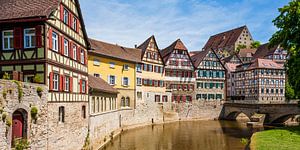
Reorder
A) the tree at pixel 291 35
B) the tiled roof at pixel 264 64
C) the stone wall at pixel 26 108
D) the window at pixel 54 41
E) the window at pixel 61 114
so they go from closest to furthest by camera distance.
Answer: the stone wall at pixel 26 108
the window at pixel 54 41
the window at pixel 61 114
the tree at pixel 291 35
the tiled roof at pixel 264 64

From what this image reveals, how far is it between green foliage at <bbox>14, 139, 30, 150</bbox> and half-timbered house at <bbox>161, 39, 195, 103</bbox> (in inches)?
1360

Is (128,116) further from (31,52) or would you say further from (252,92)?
(252,92)

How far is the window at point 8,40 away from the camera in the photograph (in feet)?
47.9

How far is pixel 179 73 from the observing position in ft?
158

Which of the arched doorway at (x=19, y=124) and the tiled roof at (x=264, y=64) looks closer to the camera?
the arched doorway at (x=19, y=124)

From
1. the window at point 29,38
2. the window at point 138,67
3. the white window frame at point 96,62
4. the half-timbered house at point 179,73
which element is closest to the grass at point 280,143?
the window at point 29,38

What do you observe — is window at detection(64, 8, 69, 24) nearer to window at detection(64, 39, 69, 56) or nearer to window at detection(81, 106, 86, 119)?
window at detection(64, 39, 69, 56)

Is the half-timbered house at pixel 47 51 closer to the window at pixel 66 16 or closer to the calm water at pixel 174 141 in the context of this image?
the window at pixel 66 16

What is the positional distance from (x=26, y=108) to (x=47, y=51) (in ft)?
11.2

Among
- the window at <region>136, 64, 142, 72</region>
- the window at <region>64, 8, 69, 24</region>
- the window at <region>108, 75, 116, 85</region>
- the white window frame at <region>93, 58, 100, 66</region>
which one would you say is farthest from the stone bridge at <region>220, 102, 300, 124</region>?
the window at <region>64, 8, 69, 24</region>

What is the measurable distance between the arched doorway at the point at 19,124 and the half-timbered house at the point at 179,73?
3447 centimetres

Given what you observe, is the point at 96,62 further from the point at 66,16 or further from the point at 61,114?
the point at 61,114

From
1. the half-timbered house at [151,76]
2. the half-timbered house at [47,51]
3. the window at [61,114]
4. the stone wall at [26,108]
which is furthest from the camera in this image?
the half-timbered house at [151,76]

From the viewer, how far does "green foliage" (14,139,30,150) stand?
38.8 ft
